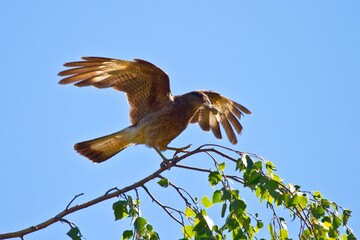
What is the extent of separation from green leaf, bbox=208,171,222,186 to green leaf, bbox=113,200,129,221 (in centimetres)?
54

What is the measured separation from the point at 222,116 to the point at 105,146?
5.61 ft

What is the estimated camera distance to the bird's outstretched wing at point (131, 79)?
704 cm

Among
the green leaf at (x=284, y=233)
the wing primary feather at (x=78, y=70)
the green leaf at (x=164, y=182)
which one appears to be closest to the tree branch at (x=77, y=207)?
the green leaf at (x=164, y=182)

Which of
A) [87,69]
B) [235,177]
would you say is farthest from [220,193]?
[87,69]

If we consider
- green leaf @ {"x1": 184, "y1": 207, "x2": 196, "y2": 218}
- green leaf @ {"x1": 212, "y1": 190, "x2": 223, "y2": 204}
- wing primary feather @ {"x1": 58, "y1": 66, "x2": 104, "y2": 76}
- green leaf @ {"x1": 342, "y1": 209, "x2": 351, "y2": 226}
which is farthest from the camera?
wing primary feather @ {"x1": 58, "y1": 66, "x2": 104, "y2": 76}

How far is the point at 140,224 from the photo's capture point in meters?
3.91

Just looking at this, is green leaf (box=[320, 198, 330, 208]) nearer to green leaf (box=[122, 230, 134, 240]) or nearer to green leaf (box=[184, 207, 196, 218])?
green leaf (box=[184, 207, 196, 218])

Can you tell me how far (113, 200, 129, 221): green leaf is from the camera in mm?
4113

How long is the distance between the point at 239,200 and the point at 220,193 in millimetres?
277

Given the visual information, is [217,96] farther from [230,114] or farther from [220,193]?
[220,193]

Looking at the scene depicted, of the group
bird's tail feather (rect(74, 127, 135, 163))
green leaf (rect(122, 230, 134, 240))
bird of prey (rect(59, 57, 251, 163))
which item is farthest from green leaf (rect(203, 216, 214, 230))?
bird's tail feather (rect(74, 127, 135, 163))

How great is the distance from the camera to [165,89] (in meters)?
7.67

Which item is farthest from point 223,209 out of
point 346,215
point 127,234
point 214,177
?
point 346,215

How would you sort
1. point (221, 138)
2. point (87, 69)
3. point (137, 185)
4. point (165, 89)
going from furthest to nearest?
point (221, 138) < point (165, 89) < point (87, 69) < point (137, 185)
